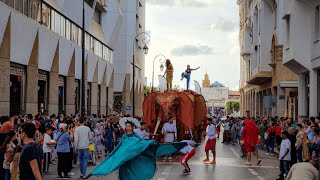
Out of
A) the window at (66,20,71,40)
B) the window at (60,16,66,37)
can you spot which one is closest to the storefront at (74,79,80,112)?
the window at (66,20,71,40)

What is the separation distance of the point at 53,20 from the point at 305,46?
60.8 ft

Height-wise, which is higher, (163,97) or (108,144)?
(163,97)

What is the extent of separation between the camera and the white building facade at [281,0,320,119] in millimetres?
29578

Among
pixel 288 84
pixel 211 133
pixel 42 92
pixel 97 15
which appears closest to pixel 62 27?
pixel 42 92

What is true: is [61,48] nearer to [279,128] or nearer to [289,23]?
[289,23]

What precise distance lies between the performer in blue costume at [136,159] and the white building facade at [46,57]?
1978 cm

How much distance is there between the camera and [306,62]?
3070cm

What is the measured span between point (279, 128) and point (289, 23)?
25.3 feet

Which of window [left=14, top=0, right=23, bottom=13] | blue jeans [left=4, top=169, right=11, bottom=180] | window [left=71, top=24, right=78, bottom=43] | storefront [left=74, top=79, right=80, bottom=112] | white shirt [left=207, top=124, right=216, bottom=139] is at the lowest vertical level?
blue jeans [left=4, top=169, right=11, bottom=180]

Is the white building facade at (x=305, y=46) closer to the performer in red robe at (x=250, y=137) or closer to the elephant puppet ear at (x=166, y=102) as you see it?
the performer in red robe at (x=250, y=137)

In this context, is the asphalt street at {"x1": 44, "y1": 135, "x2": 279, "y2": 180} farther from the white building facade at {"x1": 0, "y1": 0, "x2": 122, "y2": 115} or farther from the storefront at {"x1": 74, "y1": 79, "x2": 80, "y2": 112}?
the storefront at {"x1": 74, "y1": 79, "x2": 80, "y2": 112}

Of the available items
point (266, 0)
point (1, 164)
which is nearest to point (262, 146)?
point (266, 0)

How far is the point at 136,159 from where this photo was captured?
10406 mm

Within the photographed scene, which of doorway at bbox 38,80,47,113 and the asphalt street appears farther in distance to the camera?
doorway at bbox 38,80,47,113
